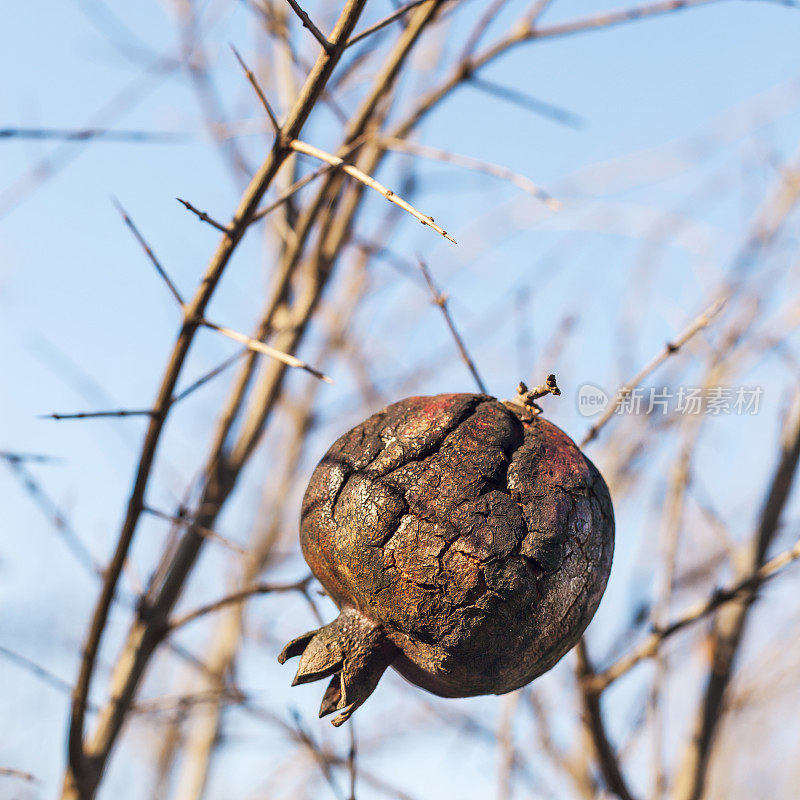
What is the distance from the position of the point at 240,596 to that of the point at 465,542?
0.77 meters

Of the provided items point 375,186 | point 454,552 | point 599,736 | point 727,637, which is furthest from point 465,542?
point 727,637

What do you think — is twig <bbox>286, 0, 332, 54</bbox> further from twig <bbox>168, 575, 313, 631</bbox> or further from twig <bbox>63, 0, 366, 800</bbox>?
twig <bbox>168, 575, 313, 631</bbox>

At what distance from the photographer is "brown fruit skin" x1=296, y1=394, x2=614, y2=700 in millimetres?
932

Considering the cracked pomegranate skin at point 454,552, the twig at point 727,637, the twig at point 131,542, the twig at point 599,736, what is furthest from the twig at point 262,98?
the twig at point 727,637

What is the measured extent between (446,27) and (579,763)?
116 inches

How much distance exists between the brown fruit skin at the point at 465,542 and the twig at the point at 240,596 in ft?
1.40

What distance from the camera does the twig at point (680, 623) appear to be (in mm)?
1627

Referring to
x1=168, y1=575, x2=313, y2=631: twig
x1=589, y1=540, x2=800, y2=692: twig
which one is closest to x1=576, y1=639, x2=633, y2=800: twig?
x1=589, y1=540, x2=800, y2=692: twig

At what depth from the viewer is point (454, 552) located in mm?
928

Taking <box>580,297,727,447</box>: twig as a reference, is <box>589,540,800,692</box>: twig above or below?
below

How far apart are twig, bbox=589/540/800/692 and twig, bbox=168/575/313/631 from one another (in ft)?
2.20

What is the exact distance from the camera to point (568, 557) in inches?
37.8

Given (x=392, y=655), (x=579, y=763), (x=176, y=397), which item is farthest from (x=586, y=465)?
(x=579, y=763)

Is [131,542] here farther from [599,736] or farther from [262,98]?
[599,736]
